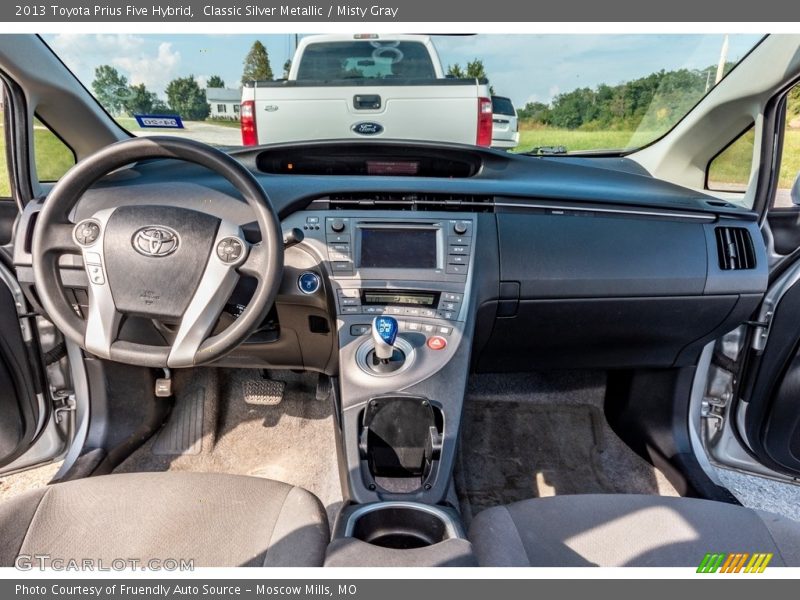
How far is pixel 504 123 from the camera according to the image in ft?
14.2

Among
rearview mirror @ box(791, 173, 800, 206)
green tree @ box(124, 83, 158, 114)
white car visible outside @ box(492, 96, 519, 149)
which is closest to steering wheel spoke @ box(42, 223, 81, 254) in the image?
green tree @ box(124, 83, 158, 114)

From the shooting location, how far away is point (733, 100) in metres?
1.83

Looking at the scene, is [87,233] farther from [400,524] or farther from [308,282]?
[400,524]

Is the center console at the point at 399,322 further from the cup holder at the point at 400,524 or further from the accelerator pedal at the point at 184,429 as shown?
the accelerator pedal at the point at 184,429

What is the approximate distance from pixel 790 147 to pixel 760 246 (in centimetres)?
42

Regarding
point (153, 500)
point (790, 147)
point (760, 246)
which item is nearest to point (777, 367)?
point (760, 246)

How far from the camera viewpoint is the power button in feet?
5.02

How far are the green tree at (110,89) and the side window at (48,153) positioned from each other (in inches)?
8.9

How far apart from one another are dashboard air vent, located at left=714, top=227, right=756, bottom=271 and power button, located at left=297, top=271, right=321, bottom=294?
4.25 feet

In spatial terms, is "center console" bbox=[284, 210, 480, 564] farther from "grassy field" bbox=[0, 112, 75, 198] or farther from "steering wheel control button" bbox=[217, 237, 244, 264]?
"grassy field" bbox=[0, 112, 75, 198]

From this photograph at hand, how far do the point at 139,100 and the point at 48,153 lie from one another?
1.22 m

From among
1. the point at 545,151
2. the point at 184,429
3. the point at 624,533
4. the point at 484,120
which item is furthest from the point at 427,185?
the point at 484,120

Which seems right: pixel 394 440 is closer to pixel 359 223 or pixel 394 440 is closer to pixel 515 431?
pixel 359 223

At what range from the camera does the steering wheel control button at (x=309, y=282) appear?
5.02 feet
